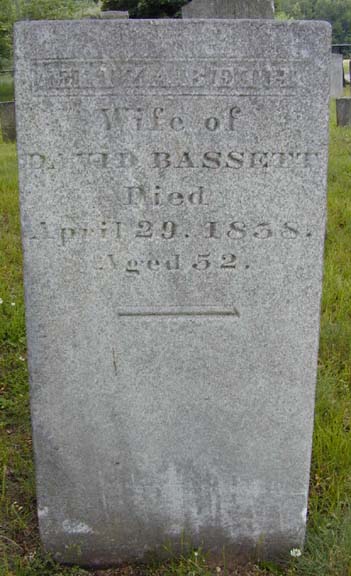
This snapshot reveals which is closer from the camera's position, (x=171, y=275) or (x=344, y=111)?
(x=171, y=275)

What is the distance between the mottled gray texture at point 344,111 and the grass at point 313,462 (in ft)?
18.5

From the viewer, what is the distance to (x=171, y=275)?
2.13 m

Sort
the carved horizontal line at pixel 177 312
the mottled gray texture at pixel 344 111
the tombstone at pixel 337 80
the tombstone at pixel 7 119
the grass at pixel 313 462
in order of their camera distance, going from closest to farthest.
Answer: the carved horizontal line at pixel 177 312 < the grass at pixel 313 462 < the mottled gray texture at pixel 344 111 < the tombstone at pixel 7 119 < the tombstone at pixel 337 80

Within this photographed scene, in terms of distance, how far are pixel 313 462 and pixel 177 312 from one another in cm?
116

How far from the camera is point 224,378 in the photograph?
2273 mm

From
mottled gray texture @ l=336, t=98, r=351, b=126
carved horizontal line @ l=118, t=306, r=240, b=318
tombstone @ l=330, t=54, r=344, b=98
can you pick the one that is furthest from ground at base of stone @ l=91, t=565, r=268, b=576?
tombstone @ l=330, t=54, r=344, b=98

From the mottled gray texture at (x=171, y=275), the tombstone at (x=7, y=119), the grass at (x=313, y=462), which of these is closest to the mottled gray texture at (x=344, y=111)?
the tombstone at (x=7, y=119)

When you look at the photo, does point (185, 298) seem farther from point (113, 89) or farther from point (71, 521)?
point (71, 521)

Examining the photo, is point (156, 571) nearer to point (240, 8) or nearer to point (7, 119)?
point (240, 8)

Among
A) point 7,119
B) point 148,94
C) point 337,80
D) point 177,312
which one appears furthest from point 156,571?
point 337,80

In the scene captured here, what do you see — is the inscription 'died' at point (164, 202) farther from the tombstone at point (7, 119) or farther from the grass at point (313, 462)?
the tombstone at point (7, 119)

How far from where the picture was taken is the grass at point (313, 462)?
2.44 m

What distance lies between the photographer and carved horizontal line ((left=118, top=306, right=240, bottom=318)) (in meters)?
2.17

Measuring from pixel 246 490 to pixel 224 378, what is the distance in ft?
1.58
